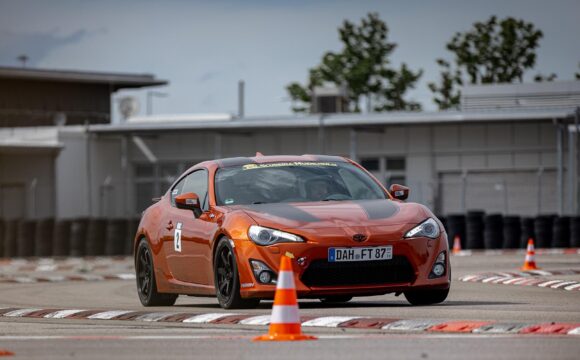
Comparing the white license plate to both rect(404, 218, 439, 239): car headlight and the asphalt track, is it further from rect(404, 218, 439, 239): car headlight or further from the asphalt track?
the asphalt track

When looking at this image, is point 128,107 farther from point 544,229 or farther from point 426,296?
point 426,296

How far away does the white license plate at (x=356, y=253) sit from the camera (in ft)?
40.6

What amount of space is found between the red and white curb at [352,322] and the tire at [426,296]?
6.45 feet

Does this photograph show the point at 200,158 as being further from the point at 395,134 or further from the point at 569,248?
the point at 569,248

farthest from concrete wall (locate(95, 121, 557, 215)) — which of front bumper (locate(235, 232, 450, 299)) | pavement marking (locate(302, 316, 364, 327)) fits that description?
pavement marking (locate(302, 316, 364, 327))

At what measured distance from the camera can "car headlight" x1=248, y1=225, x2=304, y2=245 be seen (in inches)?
491

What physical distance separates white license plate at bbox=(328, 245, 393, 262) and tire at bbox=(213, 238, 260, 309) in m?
0.85

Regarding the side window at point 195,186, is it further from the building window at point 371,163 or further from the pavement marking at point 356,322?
the building window at point 371,163

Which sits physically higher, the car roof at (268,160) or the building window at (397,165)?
the building window at (397,165)

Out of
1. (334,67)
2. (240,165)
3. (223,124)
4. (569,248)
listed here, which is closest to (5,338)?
(240,165)

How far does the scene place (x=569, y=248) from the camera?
35188 millimetres

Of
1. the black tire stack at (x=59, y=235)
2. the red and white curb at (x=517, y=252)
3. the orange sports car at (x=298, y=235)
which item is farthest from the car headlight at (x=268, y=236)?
the black tire stack at (x=59, y=235)

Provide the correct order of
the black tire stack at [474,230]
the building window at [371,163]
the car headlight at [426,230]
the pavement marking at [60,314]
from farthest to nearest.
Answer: the building window at [371,163] → the black tire stack at [474,230] → the pavement marking at [60,314] → the car headlight at [426,230]

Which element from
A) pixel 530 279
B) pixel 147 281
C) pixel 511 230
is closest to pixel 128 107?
pixel 511 230
